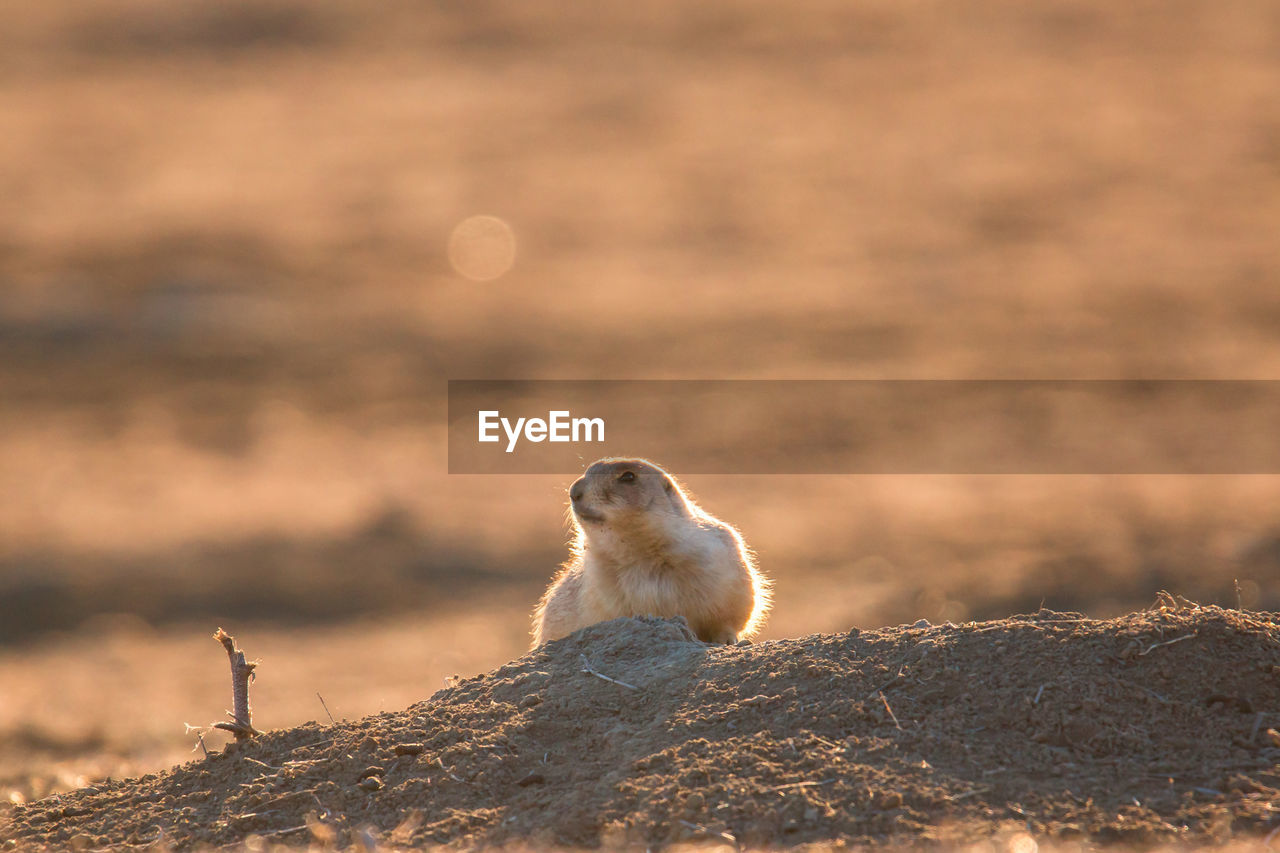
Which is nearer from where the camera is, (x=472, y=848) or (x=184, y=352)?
(x=472, y=848)

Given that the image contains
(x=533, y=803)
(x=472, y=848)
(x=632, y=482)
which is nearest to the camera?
(x=472, y=848)

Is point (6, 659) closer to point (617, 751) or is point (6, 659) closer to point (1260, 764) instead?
point (617, 751)

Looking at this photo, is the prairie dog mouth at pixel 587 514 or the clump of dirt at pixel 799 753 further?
the prairie dog mouth at pixel 587 514

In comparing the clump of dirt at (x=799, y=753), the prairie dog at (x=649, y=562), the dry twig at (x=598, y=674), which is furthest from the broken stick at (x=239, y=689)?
the prairie dog at (x=649, y=562)

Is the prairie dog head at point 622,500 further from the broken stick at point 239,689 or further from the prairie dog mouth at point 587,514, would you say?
the broken stick at point 239,689

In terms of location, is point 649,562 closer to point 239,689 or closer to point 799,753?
point 239,689

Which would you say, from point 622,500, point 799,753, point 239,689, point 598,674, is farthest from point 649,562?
point 799,753

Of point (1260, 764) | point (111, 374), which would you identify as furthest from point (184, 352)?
point (1260, 764)
